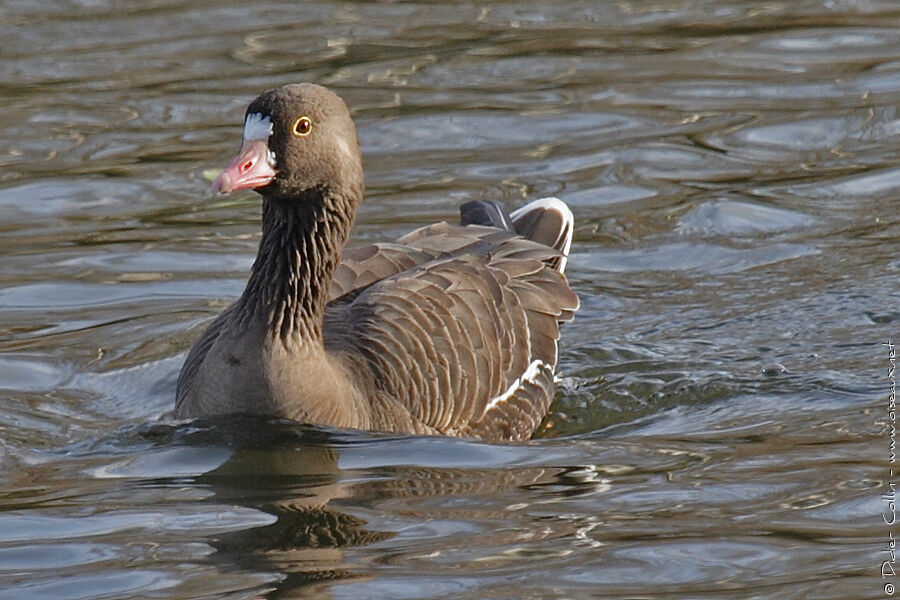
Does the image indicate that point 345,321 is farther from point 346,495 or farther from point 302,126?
point 346,495

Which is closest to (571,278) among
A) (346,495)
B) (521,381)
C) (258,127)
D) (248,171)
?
(521,381)

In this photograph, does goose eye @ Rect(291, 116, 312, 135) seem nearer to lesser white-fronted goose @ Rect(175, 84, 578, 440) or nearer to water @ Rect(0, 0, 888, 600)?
lesser white-fronted goose @ Rect(175, 84, 578, 440)

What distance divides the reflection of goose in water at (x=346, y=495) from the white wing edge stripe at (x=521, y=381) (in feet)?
2.66

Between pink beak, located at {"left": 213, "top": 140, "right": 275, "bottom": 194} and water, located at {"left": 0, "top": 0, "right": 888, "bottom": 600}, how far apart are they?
1.33 metres

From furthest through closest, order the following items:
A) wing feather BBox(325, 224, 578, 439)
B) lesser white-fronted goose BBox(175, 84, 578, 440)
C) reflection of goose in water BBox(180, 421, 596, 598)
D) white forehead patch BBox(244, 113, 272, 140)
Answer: wing feather BBox(325, 224, 578, 439)
lesser white-fronted goose BBox(175, 84, 578, 440)
white forehead patch BBox(244, 113, 272, 140)
reflection of goose in water BBox(180, 421, 596, 598)

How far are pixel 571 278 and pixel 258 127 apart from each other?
3952mm

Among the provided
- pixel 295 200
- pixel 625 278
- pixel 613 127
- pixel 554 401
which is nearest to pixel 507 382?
pixel 554 401

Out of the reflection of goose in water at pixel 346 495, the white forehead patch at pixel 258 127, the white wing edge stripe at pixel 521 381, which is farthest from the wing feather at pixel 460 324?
the white forehead patch at pixel 258 127

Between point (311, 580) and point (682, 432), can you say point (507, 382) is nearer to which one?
point (682, 432)

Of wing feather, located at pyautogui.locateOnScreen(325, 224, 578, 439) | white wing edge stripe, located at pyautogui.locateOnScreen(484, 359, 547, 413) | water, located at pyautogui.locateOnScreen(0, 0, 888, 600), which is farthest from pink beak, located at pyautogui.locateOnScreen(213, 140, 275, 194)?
white wing edge stripe, located at pyautogui.locateOnScreen(484, 359, 547, 413)

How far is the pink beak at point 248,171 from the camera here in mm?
7824

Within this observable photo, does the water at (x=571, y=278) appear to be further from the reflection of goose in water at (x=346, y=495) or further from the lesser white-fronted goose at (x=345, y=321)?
the lesser white-fronted goose at (x=345, y=321)

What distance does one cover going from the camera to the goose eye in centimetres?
827

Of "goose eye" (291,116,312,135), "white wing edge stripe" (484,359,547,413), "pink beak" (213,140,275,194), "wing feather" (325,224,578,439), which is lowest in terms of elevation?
"white wing edge stripe" (484,359,547,413)
